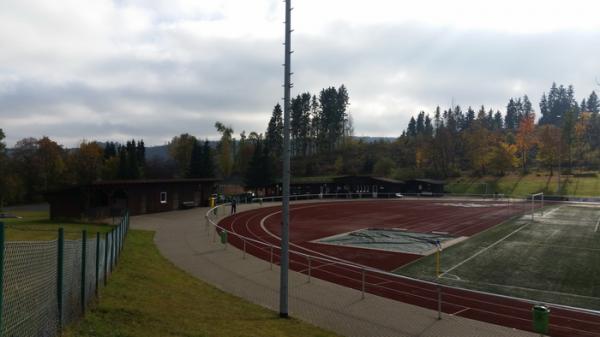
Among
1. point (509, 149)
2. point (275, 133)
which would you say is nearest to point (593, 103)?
point (509, 149)

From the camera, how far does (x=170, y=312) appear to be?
10.8 meters

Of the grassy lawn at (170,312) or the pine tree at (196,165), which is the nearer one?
the grassy lawn at (170,312)

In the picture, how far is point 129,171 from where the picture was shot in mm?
89125

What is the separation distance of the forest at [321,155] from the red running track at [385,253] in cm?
3315

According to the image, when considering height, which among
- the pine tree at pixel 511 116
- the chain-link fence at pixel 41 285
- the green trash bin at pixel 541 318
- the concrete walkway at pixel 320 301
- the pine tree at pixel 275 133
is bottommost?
the concrete walkway at pixel 320 301

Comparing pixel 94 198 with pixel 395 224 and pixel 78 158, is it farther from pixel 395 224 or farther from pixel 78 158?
pixel 78 158

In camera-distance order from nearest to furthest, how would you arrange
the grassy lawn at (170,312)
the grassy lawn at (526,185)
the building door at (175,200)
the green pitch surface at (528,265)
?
the grassy lawn at (170,312) < the green pitch surface at (528,265) < the building door at (175,200) < the grassy lawn at (526,185)

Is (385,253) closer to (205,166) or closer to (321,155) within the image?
(205,166)

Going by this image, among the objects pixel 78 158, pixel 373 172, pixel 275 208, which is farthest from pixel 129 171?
pixel 373 172

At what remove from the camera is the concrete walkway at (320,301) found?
483 inches

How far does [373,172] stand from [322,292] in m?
94.6

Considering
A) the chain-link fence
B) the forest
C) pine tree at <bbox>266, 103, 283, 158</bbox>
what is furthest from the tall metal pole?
pine tree at <bbox>266, 103, 283, 158</bbox>

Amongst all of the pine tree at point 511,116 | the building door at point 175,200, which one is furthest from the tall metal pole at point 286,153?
the pine tree at point 511,116

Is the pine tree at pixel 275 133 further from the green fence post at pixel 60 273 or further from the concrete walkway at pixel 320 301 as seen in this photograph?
the green fence post at pixel 60 273
